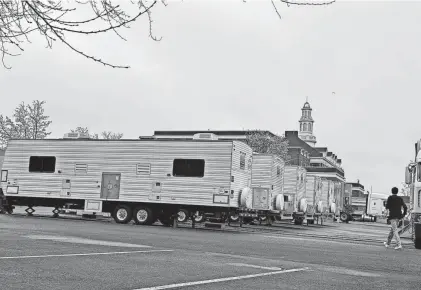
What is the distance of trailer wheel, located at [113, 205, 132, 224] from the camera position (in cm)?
2769

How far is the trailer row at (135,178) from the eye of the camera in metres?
26.3

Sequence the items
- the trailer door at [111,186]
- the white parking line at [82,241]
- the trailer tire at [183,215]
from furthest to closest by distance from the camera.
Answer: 1. the trailer door at [111,186]
2. the trailer tire at [183,215]
3. the white parking line at [82,241]

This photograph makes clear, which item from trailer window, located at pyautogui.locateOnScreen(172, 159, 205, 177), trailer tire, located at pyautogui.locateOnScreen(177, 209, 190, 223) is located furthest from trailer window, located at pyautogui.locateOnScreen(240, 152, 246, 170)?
trailer tire, located at pyautogui.locateOnScreen(177, 209, 190, 223)

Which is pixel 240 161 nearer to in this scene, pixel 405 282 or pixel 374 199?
pixel 405 282

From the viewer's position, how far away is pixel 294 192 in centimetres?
3834

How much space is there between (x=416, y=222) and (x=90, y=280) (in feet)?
46.2

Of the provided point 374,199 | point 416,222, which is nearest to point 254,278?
point 416,222

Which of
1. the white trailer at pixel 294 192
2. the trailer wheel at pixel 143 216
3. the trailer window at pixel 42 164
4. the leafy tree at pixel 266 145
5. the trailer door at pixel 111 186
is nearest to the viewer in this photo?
the trailer wheel at pixel 143 216

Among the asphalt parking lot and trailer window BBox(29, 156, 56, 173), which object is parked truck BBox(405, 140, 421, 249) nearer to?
the asphalt parking lot

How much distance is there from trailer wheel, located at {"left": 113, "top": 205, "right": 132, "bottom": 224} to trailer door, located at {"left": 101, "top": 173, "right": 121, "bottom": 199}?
520 millimetres

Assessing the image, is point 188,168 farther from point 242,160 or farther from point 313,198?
point 313,198

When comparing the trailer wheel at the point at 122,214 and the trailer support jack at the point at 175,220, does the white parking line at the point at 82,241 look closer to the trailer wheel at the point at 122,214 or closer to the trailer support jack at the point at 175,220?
the trailer support jack at the point at 175,220

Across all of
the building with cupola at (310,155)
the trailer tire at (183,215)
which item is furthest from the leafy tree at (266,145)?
the trailer tire at (183,215)

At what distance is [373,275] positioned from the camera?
10.8 metres
